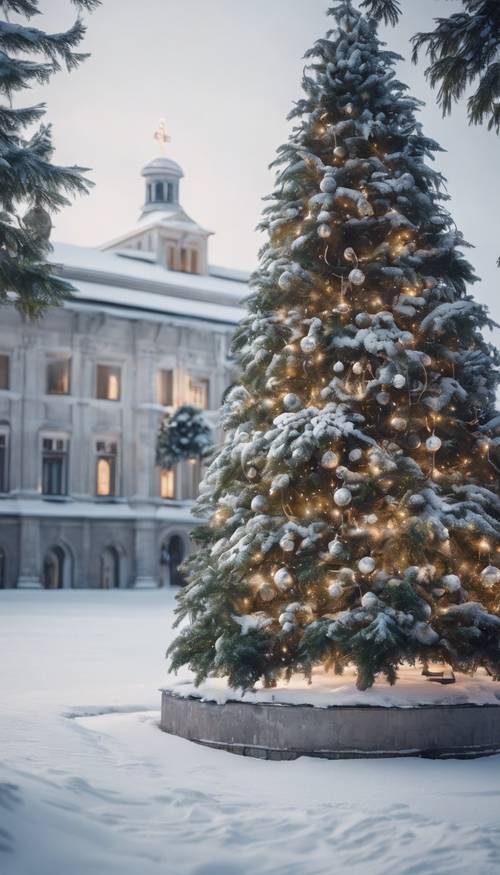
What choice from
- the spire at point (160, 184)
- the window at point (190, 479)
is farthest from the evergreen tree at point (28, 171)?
the spire at point (160, 184)

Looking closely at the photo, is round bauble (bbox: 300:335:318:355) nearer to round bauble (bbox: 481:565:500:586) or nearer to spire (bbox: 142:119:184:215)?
round bauble (bbox: 481:565:500:586)

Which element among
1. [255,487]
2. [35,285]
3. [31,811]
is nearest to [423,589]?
[255,487]

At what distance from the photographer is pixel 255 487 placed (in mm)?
9680

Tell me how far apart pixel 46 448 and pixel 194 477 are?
22.4 feet

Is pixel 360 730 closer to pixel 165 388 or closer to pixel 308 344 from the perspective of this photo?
pixel 308 344

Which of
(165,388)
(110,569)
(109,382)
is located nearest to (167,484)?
(165,388)

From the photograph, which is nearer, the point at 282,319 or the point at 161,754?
the point at 161,754

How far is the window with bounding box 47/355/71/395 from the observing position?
143 ft

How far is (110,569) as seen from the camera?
43.9m

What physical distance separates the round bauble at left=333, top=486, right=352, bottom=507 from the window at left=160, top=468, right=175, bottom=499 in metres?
37.1

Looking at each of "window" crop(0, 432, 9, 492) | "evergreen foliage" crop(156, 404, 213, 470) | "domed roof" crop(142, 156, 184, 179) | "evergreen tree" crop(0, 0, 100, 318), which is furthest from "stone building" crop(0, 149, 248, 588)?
"evergreen tree" crop(0, 0, 100, 318)

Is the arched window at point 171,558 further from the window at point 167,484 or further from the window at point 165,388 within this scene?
the window at point 165,388

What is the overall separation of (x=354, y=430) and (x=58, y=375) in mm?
35791

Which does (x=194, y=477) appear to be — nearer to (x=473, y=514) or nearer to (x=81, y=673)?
(x=81, y=673)
